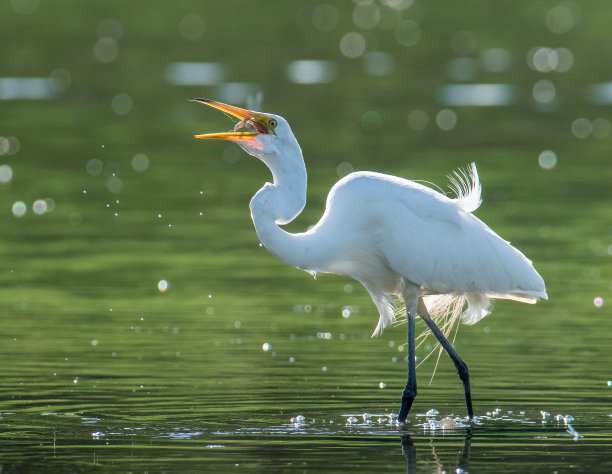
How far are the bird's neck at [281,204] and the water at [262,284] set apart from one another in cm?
120

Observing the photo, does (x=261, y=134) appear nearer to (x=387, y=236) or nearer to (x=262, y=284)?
(x=387, y=236)

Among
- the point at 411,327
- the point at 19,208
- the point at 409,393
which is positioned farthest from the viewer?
the point at 19,208

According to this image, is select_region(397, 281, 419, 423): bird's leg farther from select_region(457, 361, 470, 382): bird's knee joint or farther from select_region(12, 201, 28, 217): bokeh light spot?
select_region(12, 201, 28, 217): bokeh light spot

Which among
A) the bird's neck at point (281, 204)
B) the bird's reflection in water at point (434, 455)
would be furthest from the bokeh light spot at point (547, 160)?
the bird's reflection in water at point (434, 455)

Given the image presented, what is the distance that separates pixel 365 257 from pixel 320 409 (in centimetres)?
116

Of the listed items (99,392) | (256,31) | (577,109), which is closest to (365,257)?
(99,392)

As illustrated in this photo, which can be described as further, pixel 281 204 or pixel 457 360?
pixel 457 360

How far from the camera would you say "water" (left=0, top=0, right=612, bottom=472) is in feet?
29.0

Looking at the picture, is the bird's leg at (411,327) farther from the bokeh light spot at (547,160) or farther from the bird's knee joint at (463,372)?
the bokeh light spot at (547,160)

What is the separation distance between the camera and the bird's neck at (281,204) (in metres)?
9.21

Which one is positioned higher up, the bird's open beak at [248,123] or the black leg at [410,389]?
the bird's open beak at [248,123]

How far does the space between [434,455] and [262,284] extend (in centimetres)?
686

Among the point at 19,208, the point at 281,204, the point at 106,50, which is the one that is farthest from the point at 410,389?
the point at 106,50

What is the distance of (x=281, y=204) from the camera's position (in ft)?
30.4
